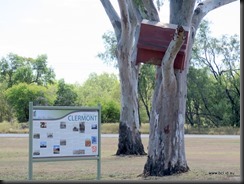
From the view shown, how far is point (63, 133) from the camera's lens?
14.0 m

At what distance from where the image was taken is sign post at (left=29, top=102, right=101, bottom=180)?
13.8 metres

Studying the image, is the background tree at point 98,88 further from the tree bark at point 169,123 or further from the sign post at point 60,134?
the sign post at point 60,134

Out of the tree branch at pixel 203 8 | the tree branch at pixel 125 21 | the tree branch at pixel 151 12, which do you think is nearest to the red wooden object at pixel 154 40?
the tree branch at pixel 151 12

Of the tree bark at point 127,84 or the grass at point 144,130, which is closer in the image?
the tree bark at point 127,84

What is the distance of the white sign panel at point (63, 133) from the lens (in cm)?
1384

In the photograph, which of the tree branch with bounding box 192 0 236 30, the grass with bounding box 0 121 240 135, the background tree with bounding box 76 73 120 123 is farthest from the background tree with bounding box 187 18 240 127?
the tree branch with bounding box 192 0 236 30

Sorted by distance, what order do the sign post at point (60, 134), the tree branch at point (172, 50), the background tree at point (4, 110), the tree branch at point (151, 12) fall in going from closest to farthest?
the tree branch at point (172, 50), the sign post at point (60, 134), the tree branch at point (151, 12), the background tree at point (4, 110)

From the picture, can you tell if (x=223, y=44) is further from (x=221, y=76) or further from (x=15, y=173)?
(x=15, y=173)

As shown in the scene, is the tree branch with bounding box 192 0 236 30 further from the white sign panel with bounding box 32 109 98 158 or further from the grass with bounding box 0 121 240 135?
the grass with bounding box 0 121 240 135

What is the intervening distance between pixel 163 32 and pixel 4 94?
71.7 metres

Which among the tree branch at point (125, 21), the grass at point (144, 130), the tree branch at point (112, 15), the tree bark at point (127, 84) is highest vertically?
the tree branch at point (112, 15)

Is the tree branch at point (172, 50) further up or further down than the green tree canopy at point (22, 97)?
further down

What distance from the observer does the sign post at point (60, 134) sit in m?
13.8

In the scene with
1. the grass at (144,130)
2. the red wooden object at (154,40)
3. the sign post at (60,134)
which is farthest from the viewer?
the grass at (144,130)
